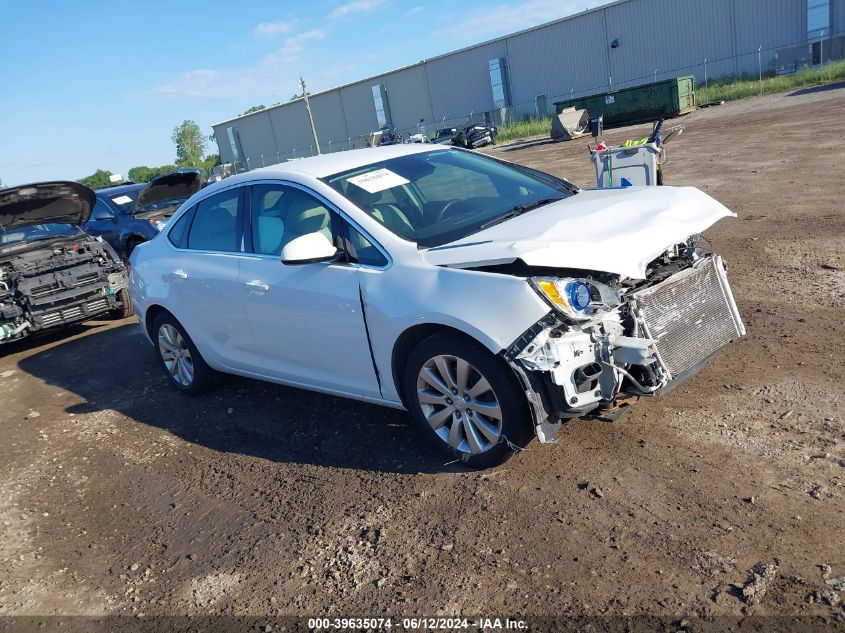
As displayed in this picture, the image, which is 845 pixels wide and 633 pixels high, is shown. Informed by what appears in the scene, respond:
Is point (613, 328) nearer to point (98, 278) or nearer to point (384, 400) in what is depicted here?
point (384, 400)

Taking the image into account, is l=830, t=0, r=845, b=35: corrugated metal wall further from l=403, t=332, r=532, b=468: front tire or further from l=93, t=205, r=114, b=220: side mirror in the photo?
l=403, t=332, r=532, b=468: front tire

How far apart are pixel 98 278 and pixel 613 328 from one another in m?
7.86

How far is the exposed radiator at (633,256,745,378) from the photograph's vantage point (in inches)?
152

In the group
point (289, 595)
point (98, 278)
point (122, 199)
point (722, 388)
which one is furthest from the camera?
point (122, 199)

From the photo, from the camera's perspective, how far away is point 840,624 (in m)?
2.61

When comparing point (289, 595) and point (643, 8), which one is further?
point (643, 8)

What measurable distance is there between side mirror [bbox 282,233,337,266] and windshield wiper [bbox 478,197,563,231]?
0.94 meters

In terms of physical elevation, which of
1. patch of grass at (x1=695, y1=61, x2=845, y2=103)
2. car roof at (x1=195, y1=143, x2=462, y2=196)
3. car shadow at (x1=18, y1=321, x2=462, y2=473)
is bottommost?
patch of grass at (x1=695, y1=61, x2=845, y2=103)

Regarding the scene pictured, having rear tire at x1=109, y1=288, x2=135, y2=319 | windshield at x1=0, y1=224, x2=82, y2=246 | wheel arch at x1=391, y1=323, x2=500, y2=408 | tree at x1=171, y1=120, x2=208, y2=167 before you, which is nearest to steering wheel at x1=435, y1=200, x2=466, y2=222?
wheel arch at x1=391, y1=323, x2=500, y2=408

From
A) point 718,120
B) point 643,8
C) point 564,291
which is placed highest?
point 643,8

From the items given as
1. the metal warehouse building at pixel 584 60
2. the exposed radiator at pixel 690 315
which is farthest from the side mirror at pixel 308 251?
the metal warehouse building at pixel 584 60

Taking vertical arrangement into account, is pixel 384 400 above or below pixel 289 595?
above

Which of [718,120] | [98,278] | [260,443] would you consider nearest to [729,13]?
[718,120]

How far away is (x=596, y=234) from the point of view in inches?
153
